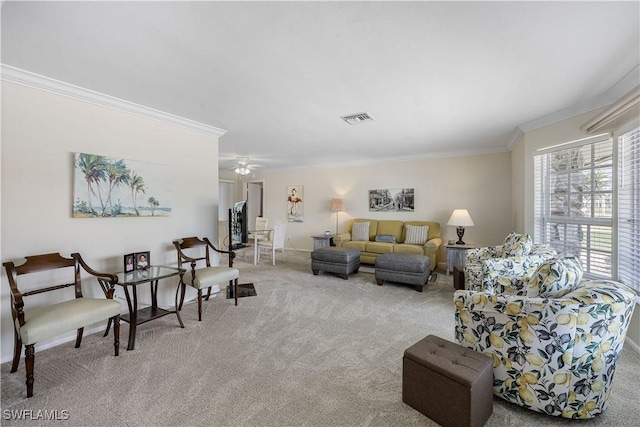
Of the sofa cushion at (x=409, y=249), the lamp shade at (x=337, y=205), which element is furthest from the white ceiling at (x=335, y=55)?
the lamp shade at (x=337, y=205)

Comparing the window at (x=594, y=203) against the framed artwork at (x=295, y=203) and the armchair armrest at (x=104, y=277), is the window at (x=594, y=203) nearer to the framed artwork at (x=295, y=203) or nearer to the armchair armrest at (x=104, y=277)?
the armchair armrest at (x=104, y=277)

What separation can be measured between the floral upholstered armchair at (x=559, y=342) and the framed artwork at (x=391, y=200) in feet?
15.3

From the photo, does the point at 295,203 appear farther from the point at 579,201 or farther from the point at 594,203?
the point at 594,203

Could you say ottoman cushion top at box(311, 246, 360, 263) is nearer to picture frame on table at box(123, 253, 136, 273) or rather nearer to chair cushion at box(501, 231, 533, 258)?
chair cushion at box(501, 231, 533, 258)

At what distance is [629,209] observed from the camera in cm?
262

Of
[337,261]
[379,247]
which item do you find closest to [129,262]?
[337,261]

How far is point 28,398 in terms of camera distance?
1.89m

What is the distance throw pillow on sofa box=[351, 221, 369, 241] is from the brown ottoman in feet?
14.9

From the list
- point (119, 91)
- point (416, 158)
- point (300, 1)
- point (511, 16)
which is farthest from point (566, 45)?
point (416, 158)

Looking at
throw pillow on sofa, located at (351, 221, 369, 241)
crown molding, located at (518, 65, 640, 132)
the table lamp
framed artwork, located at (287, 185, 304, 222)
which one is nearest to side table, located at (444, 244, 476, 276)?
the table lamp

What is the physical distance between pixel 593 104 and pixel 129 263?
17.3 ft

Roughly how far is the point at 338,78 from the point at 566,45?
5.47 ft

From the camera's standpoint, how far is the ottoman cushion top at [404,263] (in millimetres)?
4298

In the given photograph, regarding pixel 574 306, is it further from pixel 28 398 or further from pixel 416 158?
pixel 416 158
